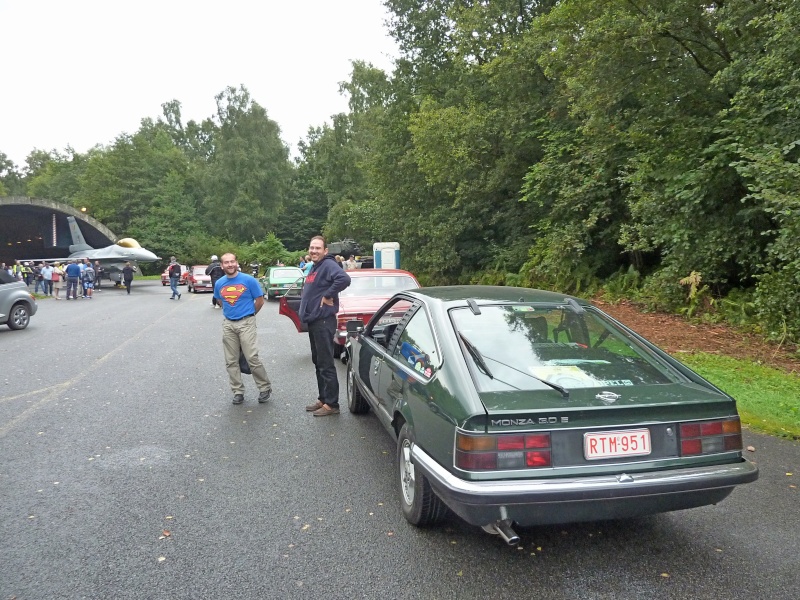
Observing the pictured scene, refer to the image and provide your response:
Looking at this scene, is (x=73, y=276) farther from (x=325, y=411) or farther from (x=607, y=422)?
(x=607, y=422)

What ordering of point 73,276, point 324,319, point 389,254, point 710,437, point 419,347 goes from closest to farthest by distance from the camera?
point 710,437 < point 419,347 < point 324,319 < point 73,276 < point 389,254

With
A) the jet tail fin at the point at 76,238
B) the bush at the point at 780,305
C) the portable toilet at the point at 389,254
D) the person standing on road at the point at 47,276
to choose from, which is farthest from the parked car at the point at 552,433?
the jet tail fin at the point at 76,238

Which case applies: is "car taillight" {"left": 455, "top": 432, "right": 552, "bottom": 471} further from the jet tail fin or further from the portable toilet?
the jet tail fin

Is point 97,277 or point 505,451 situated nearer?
point 505,451

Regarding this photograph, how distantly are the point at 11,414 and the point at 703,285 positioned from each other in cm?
1204

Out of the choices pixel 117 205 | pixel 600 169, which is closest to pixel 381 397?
pixel 600 169

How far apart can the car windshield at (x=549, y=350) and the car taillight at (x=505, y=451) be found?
330mm

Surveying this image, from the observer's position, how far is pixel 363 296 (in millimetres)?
9891

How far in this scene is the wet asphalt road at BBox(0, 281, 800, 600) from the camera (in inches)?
119

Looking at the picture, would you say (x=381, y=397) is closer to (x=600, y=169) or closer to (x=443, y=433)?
(x=443, y=433)

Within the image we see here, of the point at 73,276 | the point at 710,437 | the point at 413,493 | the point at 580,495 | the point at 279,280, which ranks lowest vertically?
the point at 413,493

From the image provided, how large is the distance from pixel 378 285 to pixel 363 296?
52 centimetres

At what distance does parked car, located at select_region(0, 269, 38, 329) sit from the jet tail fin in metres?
39.8

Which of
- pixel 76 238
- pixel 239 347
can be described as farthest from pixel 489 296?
pixel 76 238
